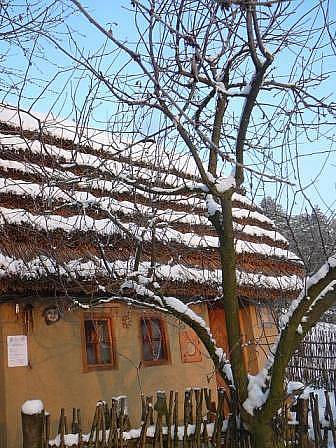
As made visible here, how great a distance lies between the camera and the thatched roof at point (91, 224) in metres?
4.75

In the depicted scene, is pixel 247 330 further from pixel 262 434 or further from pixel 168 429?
pixel 262 434

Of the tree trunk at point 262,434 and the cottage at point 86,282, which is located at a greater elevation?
the cottage at point 86,282

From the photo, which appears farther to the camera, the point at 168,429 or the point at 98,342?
the point at 98,342

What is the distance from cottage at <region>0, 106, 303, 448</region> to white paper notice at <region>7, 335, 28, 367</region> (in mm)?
12

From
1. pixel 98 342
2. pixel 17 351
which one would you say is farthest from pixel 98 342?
pixel 17 351

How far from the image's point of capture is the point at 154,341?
780 cm

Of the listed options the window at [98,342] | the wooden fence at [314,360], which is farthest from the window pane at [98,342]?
the wooden fence at [314,360]

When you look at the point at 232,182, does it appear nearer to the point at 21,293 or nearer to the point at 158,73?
the point at 158,73

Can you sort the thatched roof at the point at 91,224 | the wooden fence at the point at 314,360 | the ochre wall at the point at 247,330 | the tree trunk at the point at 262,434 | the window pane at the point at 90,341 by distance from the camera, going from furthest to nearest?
the wooden fence at the point at 314,360 < the ochre wall at the point at 247,330 < the window pane at the point at 90,341 < the thatched roof at the point at 91,224 < the tree trunk at the point at 262,434

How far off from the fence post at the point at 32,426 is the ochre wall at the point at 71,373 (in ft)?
6.93

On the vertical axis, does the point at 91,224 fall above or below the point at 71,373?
above

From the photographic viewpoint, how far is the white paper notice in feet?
20.2

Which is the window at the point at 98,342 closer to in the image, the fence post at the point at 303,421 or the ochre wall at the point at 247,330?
the ochre wall at the point at 247,330

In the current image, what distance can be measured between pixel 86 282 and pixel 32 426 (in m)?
2.33
